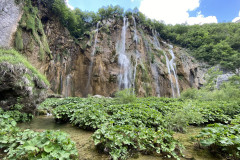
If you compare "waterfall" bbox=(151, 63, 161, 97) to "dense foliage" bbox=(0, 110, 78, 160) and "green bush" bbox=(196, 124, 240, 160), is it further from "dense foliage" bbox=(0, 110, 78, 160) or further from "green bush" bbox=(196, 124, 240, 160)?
"dense foliage" bbox=(0, 110, 78, 160)

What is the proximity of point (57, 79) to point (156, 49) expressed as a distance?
16912 millimetres

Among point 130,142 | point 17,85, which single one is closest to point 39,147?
point 130,142

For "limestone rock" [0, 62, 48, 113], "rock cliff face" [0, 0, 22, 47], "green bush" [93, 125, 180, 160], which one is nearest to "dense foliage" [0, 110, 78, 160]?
"green bush" [93, 125, 180, 160]

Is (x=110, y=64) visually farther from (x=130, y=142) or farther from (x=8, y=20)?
(x=130, y=142)

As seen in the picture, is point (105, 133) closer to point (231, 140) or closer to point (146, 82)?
point (231, 140)

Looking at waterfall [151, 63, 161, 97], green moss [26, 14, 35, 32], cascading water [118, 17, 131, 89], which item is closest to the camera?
green moss [26, 14, 35, 32]

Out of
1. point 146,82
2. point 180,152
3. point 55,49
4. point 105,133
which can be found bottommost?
point 180,152

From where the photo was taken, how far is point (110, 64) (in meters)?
17.7

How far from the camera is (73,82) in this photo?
1673cm

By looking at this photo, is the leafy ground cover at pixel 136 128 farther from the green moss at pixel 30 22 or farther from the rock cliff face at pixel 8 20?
the green moss at pixel 30 22

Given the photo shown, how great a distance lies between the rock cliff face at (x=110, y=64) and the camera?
52.5 ft

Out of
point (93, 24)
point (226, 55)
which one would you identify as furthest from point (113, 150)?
point (226, 55)

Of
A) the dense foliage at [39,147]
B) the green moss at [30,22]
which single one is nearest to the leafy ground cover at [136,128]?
the dense foliage at [39,147]

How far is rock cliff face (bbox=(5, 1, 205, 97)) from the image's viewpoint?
1600cm
